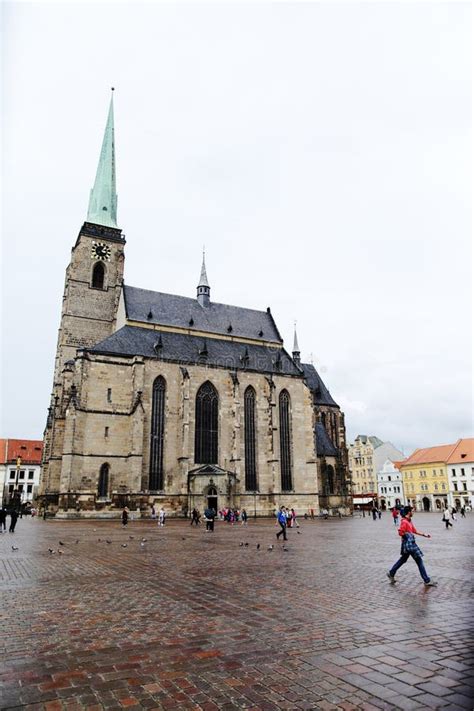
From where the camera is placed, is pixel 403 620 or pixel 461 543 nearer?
pixel 403 620

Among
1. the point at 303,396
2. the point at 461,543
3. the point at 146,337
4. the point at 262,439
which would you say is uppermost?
the point at 146,337

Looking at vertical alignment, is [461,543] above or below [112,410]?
below

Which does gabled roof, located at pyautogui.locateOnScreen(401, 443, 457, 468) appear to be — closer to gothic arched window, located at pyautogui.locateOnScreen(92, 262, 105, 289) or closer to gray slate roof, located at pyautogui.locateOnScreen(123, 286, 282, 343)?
gray slate roof, located at pyautogui.locateOnScreen(123, 286, 282, 343)

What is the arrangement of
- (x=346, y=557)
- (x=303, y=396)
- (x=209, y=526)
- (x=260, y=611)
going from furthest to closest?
(x=303, y=396) < (x=209, y=526) < (x=346, y=557) < (x=260, y=611)

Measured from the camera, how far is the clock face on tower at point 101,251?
52.3 m

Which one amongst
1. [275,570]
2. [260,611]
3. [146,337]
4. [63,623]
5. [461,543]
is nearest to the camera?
[63,623]

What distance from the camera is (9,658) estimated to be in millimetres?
4953

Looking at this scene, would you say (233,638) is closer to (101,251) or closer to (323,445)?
(323,445)

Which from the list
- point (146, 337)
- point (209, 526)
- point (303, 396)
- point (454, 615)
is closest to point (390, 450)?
point (303, 396)

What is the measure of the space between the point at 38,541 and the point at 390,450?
A: 8522cm

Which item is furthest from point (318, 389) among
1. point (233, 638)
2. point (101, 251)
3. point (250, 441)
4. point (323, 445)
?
point (233, 638)

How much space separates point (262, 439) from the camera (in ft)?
148

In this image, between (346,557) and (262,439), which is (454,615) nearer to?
(346,557)

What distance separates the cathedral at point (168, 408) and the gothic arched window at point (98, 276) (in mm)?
116
